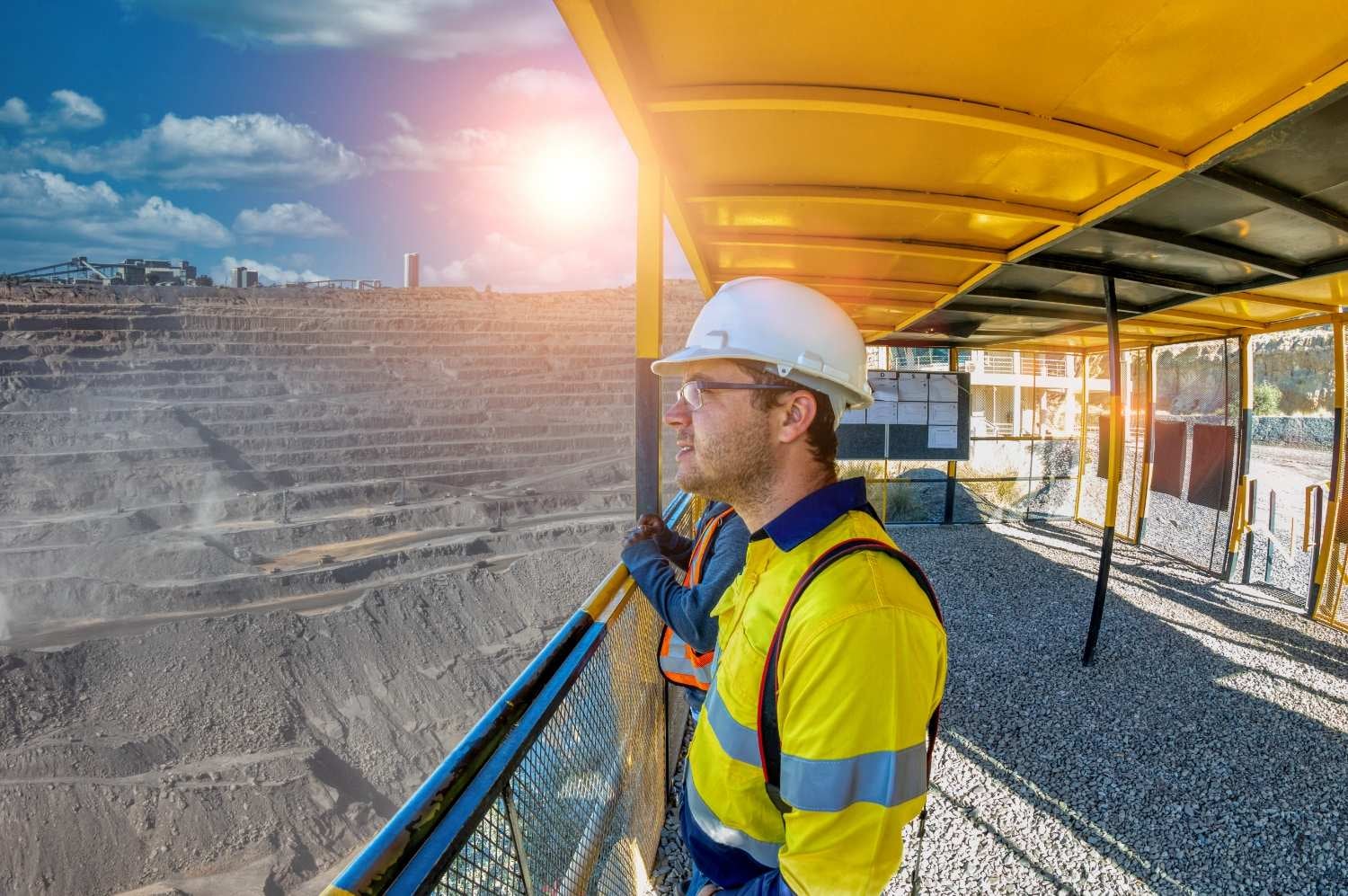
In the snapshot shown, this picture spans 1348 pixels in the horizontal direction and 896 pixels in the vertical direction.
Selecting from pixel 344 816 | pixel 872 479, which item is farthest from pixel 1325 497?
pixel 344 816

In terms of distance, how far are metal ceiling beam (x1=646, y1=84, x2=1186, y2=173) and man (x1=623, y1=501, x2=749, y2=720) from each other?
1400mm

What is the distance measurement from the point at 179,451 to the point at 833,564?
49406 millimetres

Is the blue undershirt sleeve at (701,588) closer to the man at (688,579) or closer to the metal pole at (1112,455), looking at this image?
the man at (688,579)

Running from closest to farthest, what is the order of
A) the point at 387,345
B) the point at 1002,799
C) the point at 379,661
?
the point at 1002,799 < the point at 379,661 < the point at 387,345

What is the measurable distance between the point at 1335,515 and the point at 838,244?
6.11 m

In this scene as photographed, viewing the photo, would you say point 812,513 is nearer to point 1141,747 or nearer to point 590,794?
point 590,794

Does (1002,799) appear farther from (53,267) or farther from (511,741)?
(53,267)

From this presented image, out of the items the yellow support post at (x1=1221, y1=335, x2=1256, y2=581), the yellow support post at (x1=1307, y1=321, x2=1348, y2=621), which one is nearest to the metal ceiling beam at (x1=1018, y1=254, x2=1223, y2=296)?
the yellow support post at (x1=1307, y1=321, x2=1348, y2=621)

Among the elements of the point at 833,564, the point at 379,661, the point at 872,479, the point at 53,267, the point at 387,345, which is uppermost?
the point at 53,267

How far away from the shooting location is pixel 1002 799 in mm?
3713

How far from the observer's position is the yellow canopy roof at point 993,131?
1.91 metres

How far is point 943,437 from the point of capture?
9.72 m

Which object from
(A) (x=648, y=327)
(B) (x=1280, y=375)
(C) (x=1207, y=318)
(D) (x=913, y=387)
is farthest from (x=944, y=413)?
(B) (x=1280, y=375)

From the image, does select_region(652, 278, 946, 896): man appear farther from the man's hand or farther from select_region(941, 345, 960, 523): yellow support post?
select_region(941, 345, 960, 523): yellow support post
